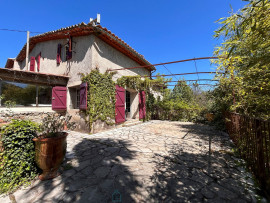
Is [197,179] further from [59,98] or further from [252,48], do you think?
[59,98]

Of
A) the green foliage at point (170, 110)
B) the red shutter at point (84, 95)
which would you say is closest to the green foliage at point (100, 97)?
the red shutter at point (84, 95)

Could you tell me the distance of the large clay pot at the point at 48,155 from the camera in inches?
83.6

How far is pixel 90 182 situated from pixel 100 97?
415cm

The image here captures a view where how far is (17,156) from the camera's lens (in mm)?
2031

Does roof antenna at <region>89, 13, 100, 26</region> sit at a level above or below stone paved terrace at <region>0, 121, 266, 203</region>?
above

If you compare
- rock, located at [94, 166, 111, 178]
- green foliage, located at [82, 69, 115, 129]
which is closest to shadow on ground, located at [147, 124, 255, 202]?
rock, located at [94, 166, 111, 178]

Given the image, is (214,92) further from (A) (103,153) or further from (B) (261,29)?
(A) (103,153)

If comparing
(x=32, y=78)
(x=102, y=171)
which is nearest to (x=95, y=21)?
(x=32, y=78)

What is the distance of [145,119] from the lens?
9391 mm

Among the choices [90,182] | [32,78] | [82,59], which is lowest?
[90,182]

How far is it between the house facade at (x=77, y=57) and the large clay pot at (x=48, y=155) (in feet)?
11.3

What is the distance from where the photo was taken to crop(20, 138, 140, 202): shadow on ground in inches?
67.6

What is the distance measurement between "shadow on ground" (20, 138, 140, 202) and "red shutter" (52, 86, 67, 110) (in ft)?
13.4

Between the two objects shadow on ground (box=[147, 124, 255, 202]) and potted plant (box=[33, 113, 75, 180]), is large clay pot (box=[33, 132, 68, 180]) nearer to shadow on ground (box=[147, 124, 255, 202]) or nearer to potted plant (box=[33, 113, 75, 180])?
potted plant (box=[33, 113, 75, 180])
